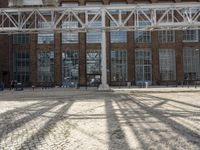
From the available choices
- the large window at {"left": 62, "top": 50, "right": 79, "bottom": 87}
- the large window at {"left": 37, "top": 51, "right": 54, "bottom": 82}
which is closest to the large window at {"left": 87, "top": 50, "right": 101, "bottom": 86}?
the large window at {"left": 62, "top": 50, "right": 79, "bottom": 87}

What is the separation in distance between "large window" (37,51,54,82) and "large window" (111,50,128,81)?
9561 millimetres

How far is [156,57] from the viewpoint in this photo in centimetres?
4869

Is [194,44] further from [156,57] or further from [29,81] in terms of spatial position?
[29,81]

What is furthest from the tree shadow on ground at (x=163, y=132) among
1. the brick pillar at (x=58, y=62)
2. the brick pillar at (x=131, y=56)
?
the brick pillar at (x=58, y=62)

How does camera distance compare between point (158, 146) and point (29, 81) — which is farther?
point (29, 81)

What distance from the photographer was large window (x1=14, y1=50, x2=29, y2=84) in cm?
4806

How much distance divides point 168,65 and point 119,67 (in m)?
7.83

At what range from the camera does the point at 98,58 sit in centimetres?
4831

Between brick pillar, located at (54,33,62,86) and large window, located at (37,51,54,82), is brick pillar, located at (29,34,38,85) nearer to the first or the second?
large window, located at (37,51,54,82)

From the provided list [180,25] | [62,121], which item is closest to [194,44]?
[180,25]

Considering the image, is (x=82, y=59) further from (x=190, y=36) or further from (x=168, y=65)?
(x=190, y=36)

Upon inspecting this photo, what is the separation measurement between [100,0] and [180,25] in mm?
23405

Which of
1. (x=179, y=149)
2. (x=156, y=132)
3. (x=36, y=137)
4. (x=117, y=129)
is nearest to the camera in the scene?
(x=179, y=149)

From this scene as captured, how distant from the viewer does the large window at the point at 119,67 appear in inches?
1909
